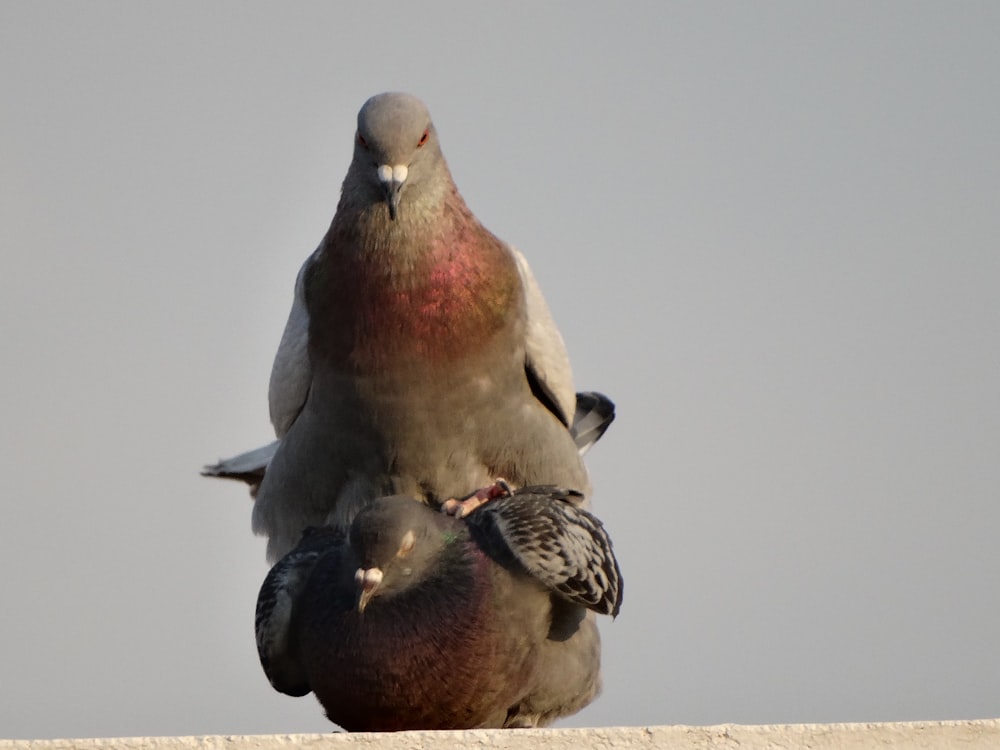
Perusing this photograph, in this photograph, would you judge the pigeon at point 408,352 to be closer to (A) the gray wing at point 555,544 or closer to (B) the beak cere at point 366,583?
(A) the gray wing at point 555,544

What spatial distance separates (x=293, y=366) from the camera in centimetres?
738

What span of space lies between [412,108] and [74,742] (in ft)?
11.4

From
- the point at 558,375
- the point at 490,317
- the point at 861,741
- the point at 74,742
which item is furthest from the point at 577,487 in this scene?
the point at 74,742

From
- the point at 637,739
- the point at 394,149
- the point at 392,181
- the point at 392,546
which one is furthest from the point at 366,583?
the point at 394,149

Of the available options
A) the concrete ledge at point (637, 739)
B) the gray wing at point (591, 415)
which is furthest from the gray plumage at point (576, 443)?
the concrete ledge at point (637, 739)

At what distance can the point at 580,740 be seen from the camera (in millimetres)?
4211

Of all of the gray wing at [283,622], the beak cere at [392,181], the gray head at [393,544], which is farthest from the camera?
the beak cere at [392,181]

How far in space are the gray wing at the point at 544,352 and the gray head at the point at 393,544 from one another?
152cm

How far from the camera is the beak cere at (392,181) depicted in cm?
654

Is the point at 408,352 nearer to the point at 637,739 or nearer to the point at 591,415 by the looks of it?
the point at 591,415

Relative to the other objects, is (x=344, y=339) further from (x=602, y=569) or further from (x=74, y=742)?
(x=74, y=742)

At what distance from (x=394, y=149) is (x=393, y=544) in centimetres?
182

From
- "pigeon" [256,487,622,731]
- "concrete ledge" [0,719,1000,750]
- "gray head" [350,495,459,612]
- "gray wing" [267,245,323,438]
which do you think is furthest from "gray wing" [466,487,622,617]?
"concrete ledge" [0,719,1000,750]

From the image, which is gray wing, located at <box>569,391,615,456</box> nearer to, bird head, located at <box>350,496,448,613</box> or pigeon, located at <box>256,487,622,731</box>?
pigeon, located at <box>256,487,622,731</box>
